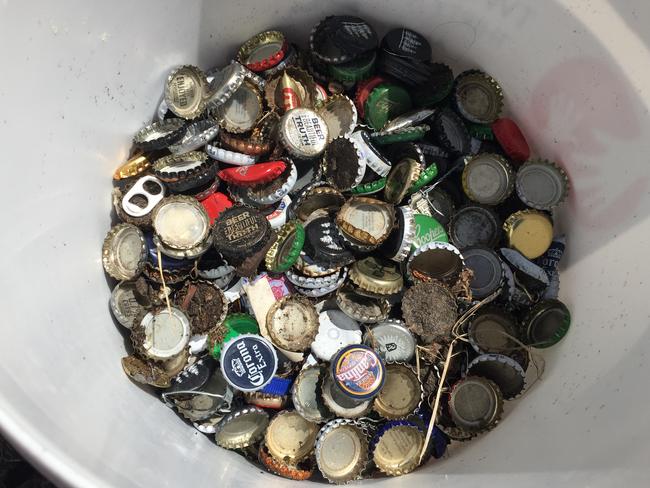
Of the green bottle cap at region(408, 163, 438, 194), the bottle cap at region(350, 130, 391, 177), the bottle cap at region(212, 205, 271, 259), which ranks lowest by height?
the bottle cap at region(212, 205, 271, 259)

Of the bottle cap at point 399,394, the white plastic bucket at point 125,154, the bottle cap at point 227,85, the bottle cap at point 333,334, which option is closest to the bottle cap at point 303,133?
the bottle cap at point 227,85

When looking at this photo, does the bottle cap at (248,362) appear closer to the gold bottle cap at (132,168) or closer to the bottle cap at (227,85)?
the gold bottle cap at (132,168)

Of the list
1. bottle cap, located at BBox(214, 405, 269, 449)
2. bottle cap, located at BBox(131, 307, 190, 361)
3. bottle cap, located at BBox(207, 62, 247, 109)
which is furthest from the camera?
bottle cap, located at BBox(207, 62, 247, 109)

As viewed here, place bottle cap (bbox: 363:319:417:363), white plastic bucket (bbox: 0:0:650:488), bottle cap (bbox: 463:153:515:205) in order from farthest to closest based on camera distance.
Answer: bottle cap (bbox: 463:153:515:205)
bottle cap (bbox: 363:319:417:363)
white plastic bucket (bbox: 0:0:650:488)

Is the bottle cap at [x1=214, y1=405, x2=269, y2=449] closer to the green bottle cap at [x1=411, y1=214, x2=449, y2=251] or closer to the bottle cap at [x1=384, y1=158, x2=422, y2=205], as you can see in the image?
the green bottle cap at [x1=411, y1=214, x2=449, y2=251]

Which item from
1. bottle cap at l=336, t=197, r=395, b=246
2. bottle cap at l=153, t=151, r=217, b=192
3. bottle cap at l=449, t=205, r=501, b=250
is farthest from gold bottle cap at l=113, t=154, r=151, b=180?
bottle cap at l=449, t=205, r=501, b=250
